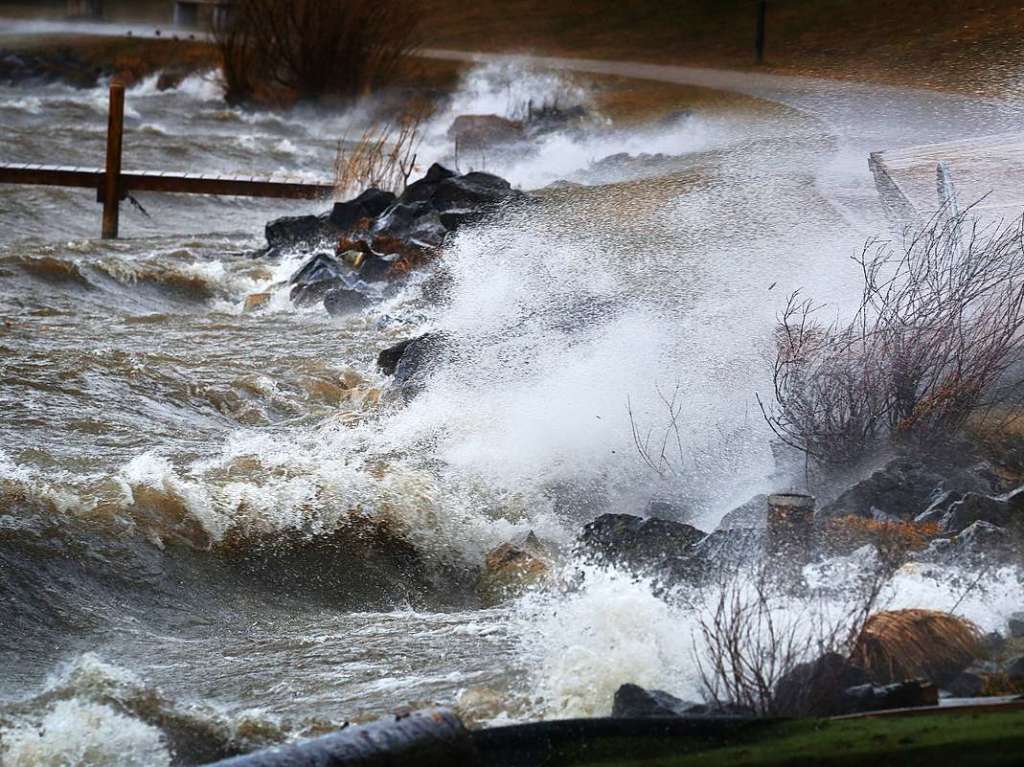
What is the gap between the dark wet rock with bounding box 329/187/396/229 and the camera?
1480 cm

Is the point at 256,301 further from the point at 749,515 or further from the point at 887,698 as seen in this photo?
the point at 887,698

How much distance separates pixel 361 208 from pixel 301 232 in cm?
64

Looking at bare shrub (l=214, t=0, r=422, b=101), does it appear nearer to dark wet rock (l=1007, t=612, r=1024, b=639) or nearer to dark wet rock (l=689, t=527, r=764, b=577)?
dark wet rock (l=689, t=527, r=764, b=577)

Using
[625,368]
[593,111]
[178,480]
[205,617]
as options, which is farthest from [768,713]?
[593,111]

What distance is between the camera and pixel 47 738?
17.1 ft

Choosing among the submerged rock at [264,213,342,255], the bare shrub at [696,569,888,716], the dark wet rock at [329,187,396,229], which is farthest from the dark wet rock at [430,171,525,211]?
the bare shrub at [696,569,888,716]

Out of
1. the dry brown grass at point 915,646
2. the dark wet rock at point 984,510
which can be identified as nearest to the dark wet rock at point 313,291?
the dark wet rock at point 984,510

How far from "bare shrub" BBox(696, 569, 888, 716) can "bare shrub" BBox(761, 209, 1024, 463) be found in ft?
5.83

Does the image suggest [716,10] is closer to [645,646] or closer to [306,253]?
[306,253]

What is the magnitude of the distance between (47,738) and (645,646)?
2.12 meters

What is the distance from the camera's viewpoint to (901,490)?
706cm

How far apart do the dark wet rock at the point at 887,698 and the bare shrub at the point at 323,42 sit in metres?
20.3

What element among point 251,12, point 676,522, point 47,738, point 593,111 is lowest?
point 47,738

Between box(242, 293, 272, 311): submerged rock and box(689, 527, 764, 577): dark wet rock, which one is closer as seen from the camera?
box(689, 527, 764, 577): dark wet rock
